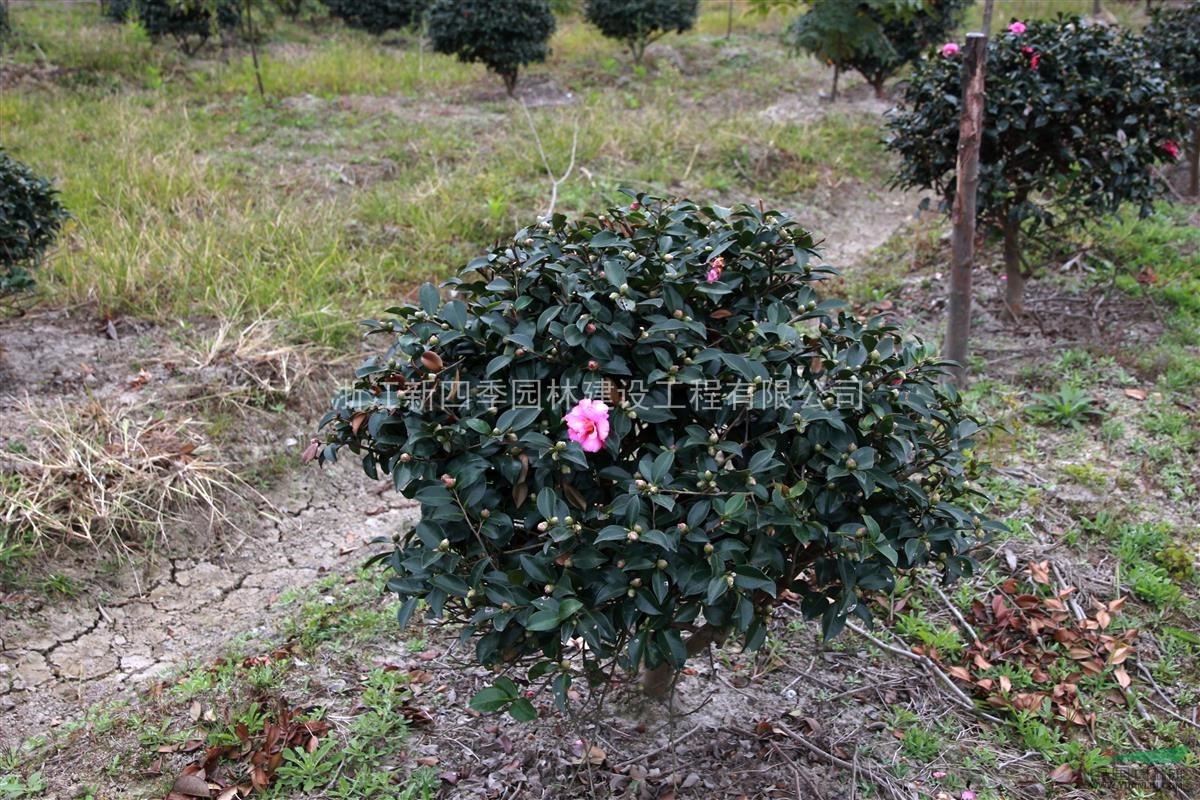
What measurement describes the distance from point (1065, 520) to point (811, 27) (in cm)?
625

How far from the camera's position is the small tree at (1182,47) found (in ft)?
18.6

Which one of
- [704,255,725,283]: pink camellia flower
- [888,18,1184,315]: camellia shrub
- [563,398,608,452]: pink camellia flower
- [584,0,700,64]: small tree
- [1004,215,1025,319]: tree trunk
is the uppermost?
[584,0,700,64]: small tree

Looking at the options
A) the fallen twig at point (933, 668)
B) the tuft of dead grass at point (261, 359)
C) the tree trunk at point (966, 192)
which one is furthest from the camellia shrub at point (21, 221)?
the tree trunk at point (966, 192)

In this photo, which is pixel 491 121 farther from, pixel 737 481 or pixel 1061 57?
pixel 737 481

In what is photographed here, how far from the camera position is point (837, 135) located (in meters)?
7.82

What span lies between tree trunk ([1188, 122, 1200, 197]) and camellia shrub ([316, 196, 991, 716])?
17.4 ft

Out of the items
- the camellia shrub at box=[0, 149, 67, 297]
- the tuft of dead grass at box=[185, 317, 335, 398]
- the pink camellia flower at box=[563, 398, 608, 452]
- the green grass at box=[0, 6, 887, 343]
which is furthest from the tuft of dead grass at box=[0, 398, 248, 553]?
the pink camellia flower at box=[563, 398, 608, 452]

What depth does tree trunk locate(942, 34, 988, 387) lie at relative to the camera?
3.42 m

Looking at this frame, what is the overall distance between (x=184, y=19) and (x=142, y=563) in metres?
9.48

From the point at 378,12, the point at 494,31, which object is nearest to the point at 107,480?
the point at 494,31

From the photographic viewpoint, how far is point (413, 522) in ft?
11.5

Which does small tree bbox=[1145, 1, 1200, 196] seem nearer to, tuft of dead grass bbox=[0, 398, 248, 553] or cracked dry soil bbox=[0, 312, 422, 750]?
cracked dry soil bbox=[0, 312, 422, 750]

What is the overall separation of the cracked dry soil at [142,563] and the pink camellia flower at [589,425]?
1736 mm

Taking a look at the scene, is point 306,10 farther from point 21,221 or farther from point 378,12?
point 21,221
